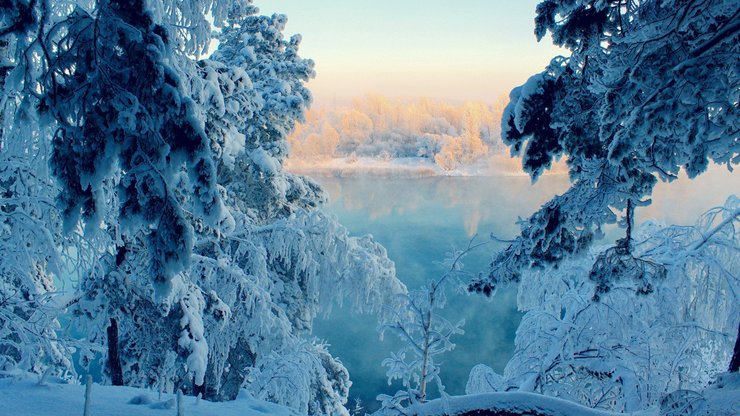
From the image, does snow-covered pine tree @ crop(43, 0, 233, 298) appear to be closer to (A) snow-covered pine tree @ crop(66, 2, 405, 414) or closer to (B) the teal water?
(A) snow-covered pine tree @ crop(66, 2, 405, 414)

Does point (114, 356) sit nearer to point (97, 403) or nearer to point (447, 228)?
point (97, 403)

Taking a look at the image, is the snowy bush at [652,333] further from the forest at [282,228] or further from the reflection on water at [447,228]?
the reflection on water at [447,228]

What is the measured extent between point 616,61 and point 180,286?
5819 millimetres

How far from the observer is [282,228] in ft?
31.6

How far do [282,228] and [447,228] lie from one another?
26.9 meters

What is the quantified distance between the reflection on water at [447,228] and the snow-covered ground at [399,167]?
3.87 m

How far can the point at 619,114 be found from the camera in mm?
3561

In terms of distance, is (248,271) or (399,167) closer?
(248,271)

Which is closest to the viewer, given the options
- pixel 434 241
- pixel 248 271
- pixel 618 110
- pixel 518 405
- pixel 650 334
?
pixel 618 110

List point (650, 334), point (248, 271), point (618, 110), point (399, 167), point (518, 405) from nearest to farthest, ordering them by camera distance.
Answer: point (618, 110) → point (518, 405) → point (650, 334) → point (248, 271) → point (399, 167)

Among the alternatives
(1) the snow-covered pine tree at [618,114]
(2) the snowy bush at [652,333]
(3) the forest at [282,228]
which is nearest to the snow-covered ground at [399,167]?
(3) the forest at [282,228]

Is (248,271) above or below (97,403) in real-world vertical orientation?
above

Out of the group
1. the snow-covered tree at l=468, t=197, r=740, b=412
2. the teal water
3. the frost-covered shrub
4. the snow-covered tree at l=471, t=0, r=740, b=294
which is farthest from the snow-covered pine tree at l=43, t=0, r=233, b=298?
the snow-covered tree at l=468, t=197, r=740, b=412

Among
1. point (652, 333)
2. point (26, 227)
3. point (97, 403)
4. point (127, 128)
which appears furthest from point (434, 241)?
point (127, 128)
